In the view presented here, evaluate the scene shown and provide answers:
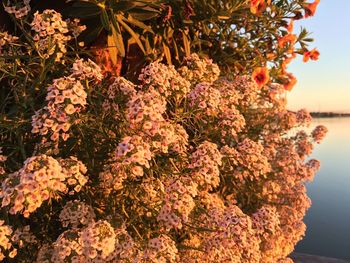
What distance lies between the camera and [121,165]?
322 cm

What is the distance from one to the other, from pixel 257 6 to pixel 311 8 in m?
1.01

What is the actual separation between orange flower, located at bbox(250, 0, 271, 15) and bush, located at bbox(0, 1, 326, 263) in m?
0.04

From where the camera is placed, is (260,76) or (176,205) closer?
(176,205)

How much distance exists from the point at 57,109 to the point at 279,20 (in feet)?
14.5

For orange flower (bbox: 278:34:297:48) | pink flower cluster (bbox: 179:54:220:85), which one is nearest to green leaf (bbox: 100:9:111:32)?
pink flower cluster (bbox: 179:54:220:85)

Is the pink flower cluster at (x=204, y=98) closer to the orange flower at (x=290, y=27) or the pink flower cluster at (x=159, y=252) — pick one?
the pink flower cluster at (x=159, y=252)

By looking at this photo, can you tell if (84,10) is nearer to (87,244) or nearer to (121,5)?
(121,5)

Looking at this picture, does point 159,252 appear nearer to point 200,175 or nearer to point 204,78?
point 200,175

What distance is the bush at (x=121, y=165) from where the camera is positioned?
303 centimetres

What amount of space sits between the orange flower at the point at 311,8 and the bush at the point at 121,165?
1.31 m

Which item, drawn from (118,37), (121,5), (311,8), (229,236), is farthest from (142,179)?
(311,8)

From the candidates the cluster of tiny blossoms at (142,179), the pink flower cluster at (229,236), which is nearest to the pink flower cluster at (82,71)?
the cluster of tiny blossoms at (142,179)

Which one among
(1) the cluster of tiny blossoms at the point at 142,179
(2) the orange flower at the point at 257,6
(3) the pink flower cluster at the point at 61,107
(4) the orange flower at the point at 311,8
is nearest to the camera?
(1) the cluster of tiny blossoms at the point at 142,179

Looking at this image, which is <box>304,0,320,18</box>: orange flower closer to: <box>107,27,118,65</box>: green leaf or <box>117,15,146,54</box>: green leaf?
<box>117,15,146,54</box>: green leaf
